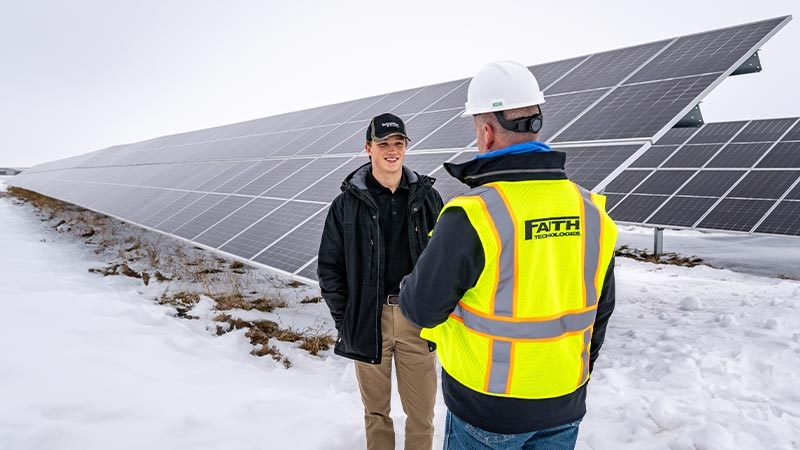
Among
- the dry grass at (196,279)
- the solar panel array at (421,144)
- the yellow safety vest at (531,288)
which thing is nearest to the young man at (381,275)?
the yellow safety vest at (531,288)

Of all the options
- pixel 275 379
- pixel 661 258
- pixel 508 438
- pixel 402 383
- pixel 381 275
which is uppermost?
pixel 381 275

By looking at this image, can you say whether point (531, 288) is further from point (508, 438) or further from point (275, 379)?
point (275, 379)

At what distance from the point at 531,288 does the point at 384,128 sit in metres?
1.75

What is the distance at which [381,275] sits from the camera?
10.1 ft

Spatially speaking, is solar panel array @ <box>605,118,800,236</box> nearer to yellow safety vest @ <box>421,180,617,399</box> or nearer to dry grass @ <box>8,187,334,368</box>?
dry grass @ <box>8,187,334,368</box>

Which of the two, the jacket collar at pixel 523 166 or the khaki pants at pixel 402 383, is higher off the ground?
the jacket collar at pixel 523 166

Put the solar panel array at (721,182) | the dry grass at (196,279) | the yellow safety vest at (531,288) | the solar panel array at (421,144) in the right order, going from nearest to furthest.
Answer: the yellow safety vest at (531,288)
the solar panel array at (421,144)
the dry grass at (196,279)
the solar panel array at (721,182)

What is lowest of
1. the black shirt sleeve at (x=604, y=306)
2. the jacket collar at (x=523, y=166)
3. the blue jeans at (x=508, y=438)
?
the blue jeans at (x=508, y=438)

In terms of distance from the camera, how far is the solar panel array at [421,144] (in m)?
5.44

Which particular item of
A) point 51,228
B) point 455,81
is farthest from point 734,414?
point 51,228

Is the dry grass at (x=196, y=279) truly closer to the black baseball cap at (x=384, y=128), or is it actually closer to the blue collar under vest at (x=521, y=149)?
the black baseball cap at (x=384, y=128)

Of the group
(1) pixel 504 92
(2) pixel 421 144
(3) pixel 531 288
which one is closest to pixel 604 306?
(3) pixel 531 288

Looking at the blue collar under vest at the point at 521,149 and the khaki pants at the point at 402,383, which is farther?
the khaki pants at the point at 402,383

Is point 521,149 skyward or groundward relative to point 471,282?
skyward
